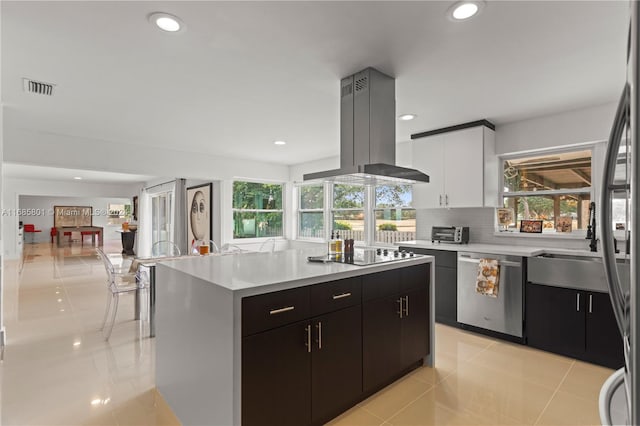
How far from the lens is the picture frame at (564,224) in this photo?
12.0ft

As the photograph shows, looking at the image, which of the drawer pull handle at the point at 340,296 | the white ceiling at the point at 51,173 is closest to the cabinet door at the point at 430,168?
the drawer pull handle at the point at 340,296

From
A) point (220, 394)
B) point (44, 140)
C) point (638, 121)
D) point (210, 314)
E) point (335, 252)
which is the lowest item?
point (220, 394)

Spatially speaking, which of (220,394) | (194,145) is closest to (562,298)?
(220,394)

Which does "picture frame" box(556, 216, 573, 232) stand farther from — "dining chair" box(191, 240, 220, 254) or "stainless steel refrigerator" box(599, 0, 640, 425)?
"dining chair" box(191, 240, 220, 254)

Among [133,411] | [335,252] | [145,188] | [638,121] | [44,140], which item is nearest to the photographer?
[638,121]

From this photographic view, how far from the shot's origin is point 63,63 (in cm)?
244

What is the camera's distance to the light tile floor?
2166 millimetres

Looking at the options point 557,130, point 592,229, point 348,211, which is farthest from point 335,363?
point 348,211

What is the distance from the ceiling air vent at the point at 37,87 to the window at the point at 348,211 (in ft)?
13.8

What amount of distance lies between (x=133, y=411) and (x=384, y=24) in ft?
9.65

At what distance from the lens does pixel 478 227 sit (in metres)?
4.29

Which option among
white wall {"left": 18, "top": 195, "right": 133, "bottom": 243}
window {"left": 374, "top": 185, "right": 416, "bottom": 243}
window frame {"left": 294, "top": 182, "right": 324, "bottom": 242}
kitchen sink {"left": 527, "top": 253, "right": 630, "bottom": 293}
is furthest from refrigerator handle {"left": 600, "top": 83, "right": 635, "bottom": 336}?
white wall {"left": 18, "top": 195, "right": 133, "bottom": 243}

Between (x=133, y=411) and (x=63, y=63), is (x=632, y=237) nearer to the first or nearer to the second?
(x=133, y=411)

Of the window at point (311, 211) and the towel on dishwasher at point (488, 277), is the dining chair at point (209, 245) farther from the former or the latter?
the towel on dishwasher at point (488, 277)
